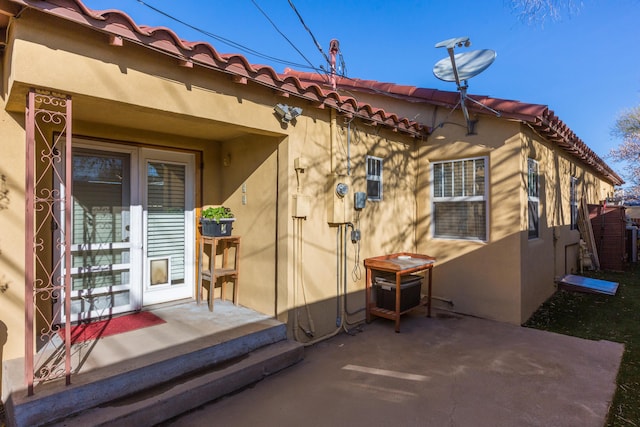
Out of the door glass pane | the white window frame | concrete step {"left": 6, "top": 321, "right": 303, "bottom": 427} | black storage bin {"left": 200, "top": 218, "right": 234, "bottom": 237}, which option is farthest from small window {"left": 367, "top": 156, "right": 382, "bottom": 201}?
the door glass pane

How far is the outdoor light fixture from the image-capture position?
14.1ft

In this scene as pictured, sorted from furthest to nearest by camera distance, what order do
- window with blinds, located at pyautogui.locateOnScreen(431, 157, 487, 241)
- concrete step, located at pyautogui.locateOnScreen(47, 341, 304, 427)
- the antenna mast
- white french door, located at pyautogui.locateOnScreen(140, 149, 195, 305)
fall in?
the antenna mast
window with blinds, located at pyautogui.locateOnScreen(431, 157, 487, 241)
white french door, located at pyautogui.locateOnScreen(140, 149, 195, 305)
concrete step, located at pyautogui.locateOnScreen(47, 341, 304, 427)

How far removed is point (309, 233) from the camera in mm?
4785

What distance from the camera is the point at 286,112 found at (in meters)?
4.32

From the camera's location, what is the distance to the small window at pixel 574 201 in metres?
9.54

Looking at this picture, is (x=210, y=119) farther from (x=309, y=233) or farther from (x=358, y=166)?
(x=358, y=166)

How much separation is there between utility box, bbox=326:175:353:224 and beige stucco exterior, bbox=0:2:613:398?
39 mm

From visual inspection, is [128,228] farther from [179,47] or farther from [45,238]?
[179,47]

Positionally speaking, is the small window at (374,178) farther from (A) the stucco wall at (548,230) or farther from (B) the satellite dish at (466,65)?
(A) the stucco wall at (548,230)

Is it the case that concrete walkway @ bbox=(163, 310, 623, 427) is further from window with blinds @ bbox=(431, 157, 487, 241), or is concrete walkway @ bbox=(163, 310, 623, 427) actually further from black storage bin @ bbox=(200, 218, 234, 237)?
black storage bin @ bbox=(200, 218, 234, 237)

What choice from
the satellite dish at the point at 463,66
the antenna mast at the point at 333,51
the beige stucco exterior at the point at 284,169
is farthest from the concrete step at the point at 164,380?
the antenna mast at the point at 333,51

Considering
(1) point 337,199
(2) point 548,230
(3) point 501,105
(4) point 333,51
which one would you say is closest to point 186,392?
(1) point 337,199

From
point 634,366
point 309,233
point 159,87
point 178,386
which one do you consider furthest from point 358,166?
point 634,366

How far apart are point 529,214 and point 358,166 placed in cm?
353
